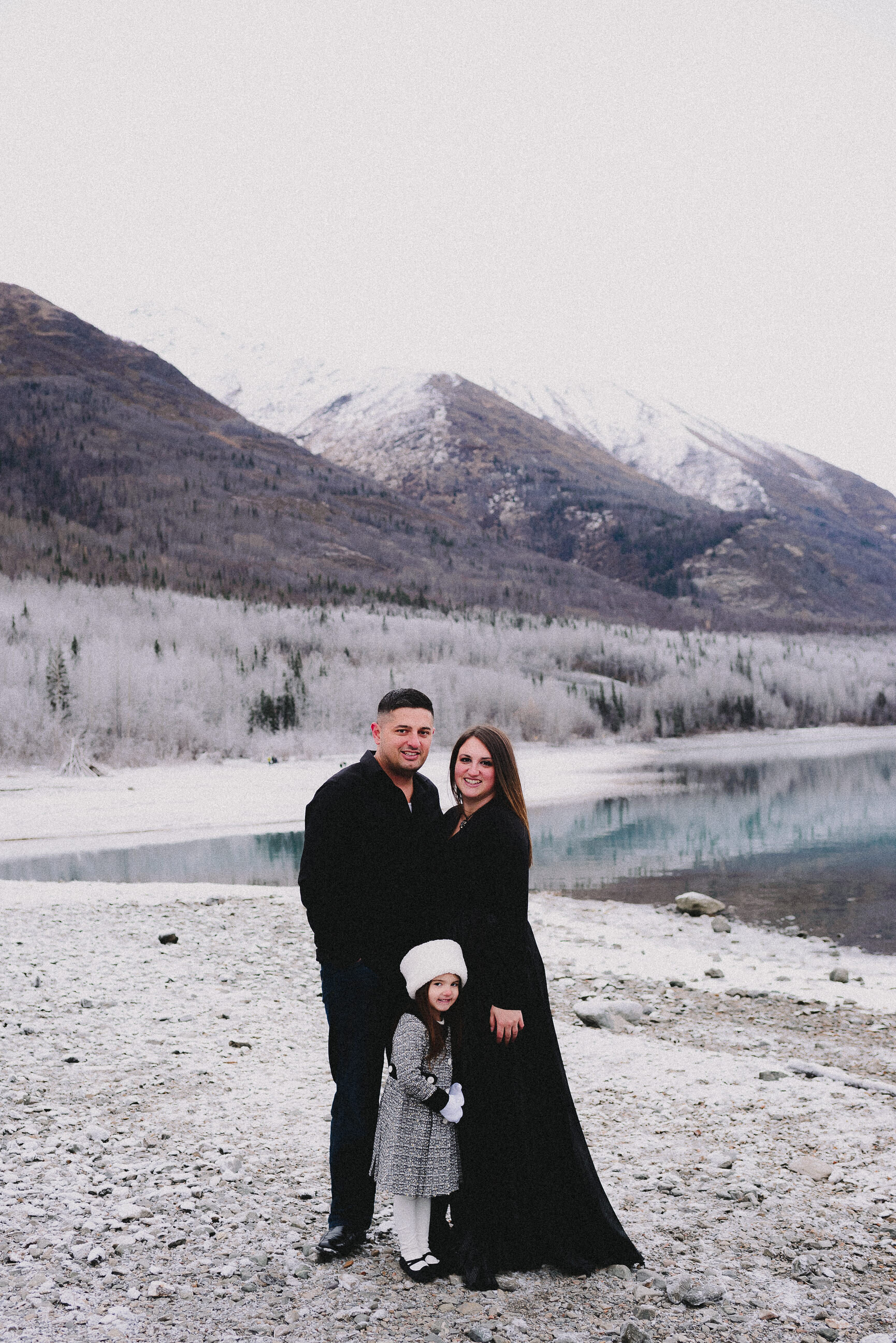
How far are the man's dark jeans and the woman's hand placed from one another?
1.48ft

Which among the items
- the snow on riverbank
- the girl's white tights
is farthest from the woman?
the snow on riverbank

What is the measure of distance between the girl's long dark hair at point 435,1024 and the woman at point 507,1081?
5cm

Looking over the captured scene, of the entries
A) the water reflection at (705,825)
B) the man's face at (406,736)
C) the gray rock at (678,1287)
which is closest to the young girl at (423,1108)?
the man's face at (406,736)

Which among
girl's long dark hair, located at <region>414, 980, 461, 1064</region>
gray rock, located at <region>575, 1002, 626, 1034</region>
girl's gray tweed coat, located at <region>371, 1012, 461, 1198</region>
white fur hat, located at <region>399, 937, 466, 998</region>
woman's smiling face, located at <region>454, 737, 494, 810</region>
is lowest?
gray rock, located at <region>575, 1002, 626, 1034</region>

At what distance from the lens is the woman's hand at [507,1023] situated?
159 inches

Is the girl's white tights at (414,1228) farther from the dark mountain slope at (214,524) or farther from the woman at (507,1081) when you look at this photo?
the dark mountain slope at (214,524)

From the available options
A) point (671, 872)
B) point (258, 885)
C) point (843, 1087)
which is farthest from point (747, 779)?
point (843, 1087)

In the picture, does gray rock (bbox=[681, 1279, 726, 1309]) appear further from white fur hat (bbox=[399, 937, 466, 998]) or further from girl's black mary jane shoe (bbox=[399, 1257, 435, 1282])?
white fur hat (bbox=[399, 937, 466, 998])

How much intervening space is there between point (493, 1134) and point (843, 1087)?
405cm

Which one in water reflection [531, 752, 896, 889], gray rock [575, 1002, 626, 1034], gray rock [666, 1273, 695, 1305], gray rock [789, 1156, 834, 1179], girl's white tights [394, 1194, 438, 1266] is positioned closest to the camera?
gray rock [666, 1273, 695, 1305]

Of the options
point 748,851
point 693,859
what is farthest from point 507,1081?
point 748,851

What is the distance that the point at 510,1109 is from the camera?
411 cm

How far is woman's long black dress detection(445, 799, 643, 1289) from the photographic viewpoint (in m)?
4.09

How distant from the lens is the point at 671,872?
21734mm
